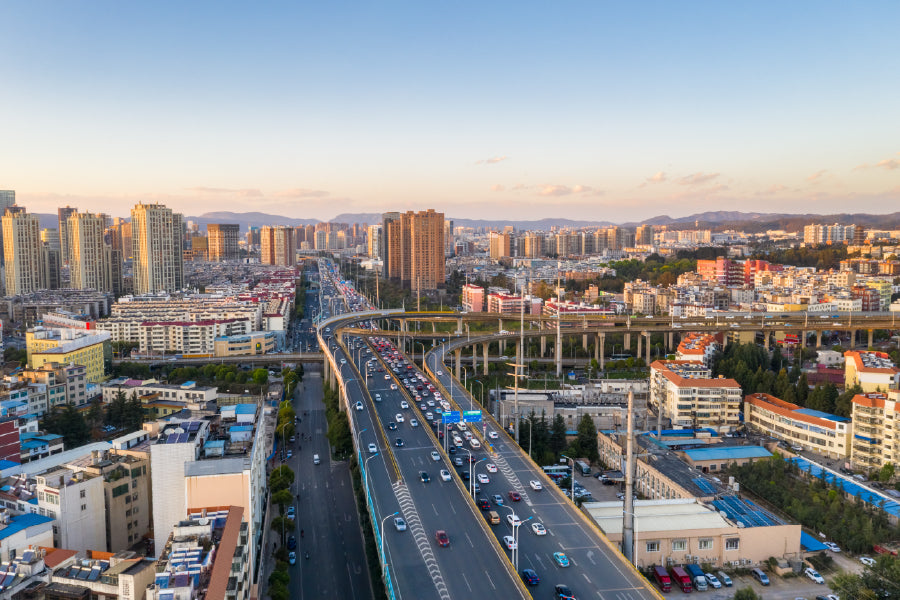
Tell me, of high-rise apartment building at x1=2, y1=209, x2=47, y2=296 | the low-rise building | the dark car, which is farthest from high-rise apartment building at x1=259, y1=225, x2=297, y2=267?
the dark car

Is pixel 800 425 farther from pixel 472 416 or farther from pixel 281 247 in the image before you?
pixel 281 247

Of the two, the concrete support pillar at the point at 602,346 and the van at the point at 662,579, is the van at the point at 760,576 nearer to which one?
the van at the point at 662,579

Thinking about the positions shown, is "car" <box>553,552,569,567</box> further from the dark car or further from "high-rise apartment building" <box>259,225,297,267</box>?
"high-rise apartment building" <box>259,225,297,267</box>

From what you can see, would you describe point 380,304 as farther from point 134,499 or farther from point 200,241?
point 200,241

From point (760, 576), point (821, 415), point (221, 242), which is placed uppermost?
point (221, 242)

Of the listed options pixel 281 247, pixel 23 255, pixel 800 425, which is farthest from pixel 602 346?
pixel 281 247

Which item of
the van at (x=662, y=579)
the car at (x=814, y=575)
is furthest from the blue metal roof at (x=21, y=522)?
the car at (x=814, y=575)
